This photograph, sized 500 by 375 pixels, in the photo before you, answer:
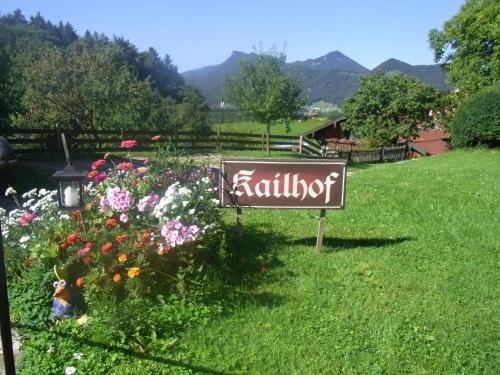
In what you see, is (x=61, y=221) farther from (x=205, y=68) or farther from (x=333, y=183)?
(x=205, y=68)

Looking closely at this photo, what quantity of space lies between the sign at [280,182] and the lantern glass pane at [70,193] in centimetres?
158

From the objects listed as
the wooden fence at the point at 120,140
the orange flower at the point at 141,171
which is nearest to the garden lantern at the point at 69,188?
the orange flower at the point at 141,171

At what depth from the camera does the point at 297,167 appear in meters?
4.79

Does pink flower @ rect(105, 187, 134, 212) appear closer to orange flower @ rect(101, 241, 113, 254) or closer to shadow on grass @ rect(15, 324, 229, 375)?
orange flower @ rect(101, 241, 113, 254)

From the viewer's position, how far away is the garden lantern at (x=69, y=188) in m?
3.70

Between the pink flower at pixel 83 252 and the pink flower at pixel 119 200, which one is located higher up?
the pink flower at pixel 119 200

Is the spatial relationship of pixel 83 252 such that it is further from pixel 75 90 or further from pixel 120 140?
pixel 75 90

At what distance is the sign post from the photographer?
15.7ft

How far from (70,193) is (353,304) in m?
2.76

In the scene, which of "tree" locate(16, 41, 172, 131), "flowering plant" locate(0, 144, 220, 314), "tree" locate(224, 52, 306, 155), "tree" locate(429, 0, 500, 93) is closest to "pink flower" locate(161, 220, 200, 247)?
"flowering plant" locate(0, 144, 220, 314)

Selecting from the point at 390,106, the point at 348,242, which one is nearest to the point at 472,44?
the point at 390,106

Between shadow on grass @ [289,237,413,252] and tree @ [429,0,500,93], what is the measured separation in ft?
75.6

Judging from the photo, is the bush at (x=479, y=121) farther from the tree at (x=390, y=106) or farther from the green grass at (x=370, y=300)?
the tree at (x=390, y=106)

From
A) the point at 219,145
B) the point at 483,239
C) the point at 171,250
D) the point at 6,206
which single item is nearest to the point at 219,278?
the point at 171,250
